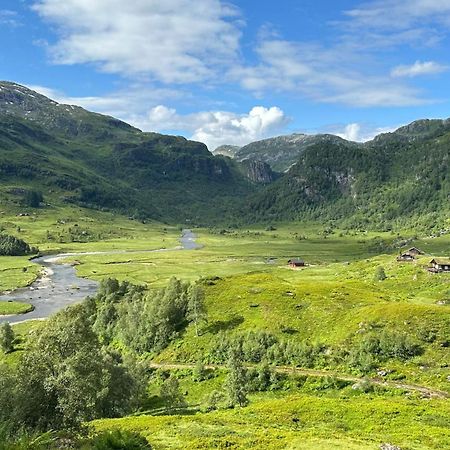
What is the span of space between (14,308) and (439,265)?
15770cm

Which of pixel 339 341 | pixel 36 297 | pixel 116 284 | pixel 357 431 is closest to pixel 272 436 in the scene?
pixel 357 431

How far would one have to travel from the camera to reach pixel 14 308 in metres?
175

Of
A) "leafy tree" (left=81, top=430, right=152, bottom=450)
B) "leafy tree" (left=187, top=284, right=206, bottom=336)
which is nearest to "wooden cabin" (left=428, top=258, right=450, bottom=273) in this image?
"leafy tree" (left=187, top=284, right=206, bottom=336)

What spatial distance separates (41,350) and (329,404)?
3220 centimetres

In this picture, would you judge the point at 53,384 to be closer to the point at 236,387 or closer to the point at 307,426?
the point at 307,426

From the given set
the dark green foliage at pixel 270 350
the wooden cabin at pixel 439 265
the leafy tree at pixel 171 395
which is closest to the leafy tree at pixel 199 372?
the dark green foliage at pixel 270 350

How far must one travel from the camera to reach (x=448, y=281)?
6078 inches

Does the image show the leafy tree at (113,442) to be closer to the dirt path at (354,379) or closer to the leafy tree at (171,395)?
the leafy tree at (171,395)

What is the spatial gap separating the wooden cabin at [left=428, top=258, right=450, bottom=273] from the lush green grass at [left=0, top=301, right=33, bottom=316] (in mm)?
149460

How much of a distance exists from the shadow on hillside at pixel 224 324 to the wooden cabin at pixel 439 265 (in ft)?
312

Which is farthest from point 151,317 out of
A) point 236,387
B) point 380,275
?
point 380,275

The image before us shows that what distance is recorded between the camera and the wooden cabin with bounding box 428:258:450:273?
171000 millimetres

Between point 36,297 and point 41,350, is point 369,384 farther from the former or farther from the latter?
point 36,297

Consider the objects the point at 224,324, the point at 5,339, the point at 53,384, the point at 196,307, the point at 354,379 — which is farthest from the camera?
the point at 5,339
